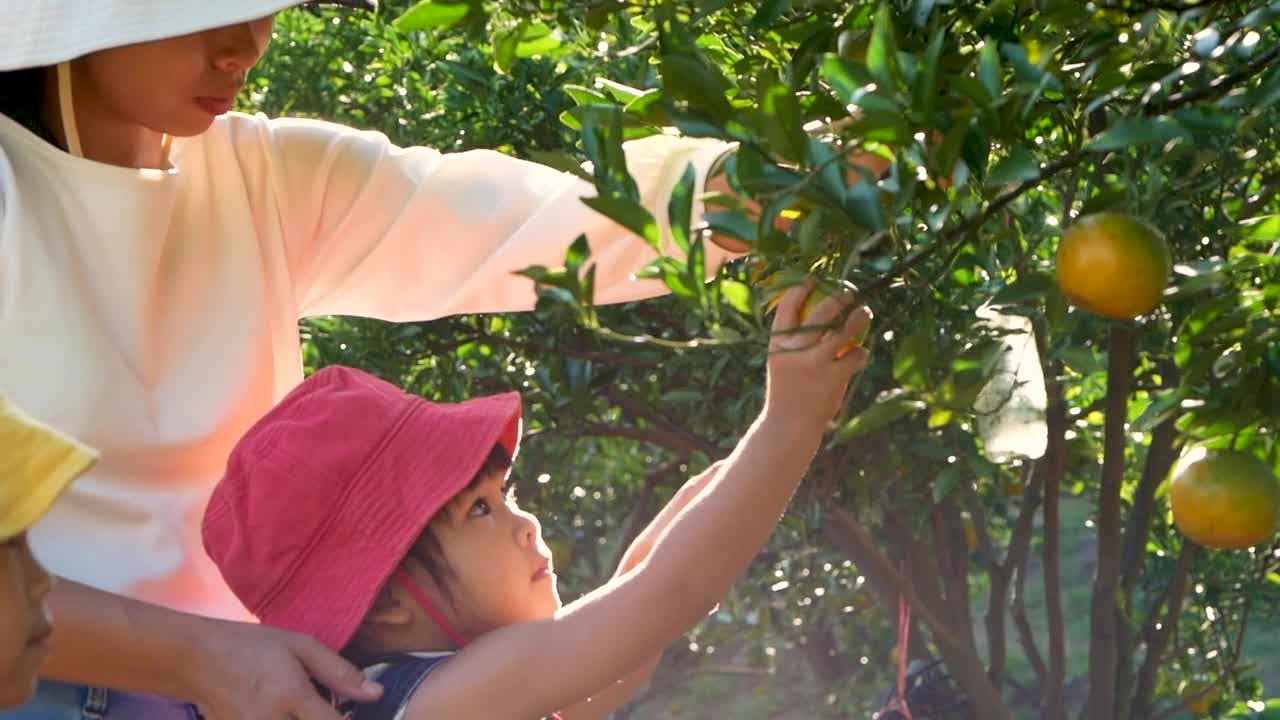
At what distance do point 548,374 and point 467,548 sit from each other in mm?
1001

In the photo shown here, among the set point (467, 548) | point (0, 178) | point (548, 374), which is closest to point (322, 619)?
point (467, 548)

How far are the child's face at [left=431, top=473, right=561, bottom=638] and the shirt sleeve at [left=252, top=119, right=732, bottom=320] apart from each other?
0.25m

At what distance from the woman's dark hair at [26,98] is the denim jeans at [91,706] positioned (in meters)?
0.56

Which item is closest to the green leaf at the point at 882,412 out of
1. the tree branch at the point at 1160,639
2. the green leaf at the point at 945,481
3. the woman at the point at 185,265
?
the woman at the point at 185,265

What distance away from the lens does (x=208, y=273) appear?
2334 mm

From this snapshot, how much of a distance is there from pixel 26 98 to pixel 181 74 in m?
0.21

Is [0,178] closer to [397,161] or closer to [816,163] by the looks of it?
[397,161]

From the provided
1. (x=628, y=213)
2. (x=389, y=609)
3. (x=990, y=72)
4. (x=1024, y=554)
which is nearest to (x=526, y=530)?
(x=389, y=609)

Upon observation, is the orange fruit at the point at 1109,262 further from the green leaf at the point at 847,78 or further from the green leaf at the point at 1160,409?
the green leaf at the point at 847,78

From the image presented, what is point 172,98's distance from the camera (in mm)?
2154

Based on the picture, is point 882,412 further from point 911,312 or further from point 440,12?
point 911,312

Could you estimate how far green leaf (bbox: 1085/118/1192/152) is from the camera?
1574 mm

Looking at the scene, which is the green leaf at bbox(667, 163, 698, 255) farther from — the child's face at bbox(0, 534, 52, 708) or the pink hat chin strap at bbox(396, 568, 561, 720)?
the pink hat chin strap at bbox(396, 568, 561, 720)

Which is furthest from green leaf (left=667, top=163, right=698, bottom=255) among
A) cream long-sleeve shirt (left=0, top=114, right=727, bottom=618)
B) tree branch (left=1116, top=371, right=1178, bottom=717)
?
tree branch (left=1116, top=371, right=1178, bottom=717)
